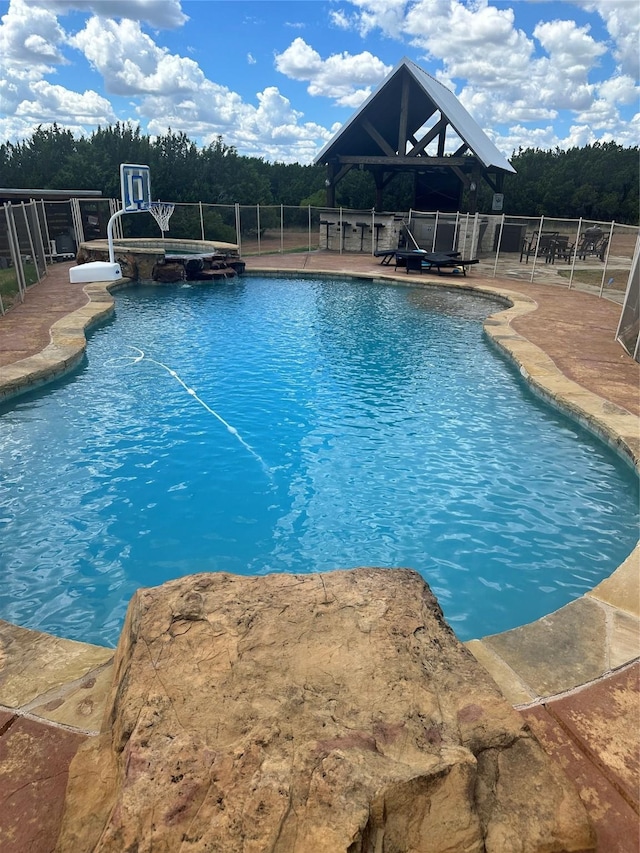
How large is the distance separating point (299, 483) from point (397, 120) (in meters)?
28.5

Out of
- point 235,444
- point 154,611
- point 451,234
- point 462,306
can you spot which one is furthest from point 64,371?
point 451,234

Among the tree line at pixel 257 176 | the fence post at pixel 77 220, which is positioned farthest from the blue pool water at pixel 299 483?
the tree line at pixel 257 176

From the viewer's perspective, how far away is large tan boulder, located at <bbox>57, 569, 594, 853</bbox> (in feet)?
5.77

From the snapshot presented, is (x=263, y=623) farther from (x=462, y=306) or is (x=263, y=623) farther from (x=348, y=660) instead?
(x=462, y=306)

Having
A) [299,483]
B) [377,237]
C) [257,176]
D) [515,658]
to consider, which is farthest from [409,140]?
[515,658]

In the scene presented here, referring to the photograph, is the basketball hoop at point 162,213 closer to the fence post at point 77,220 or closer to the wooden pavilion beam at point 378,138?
the fence post at point 77,220

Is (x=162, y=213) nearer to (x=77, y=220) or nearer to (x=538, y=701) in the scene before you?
(x=77, y=220)

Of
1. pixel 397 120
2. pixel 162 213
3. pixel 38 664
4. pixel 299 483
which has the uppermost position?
pixel 397 120

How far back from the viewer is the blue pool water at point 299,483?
16.5 ft

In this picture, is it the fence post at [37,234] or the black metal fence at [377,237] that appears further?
the black metal fence at [377,237]

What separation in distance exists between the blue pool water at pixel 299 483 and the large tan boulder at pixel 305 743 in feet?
7.18

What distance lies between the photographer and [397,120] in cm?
2909

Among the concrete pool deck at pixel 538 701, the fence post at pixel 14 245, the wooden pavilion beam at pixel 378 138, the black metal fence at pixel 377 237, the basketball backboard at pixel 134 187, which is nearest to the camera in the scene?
the concrete pool deck at pixel 538 701

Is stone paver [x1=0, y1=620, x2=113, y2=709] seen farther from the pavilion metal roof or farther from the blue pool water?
the pavilion metal roof
